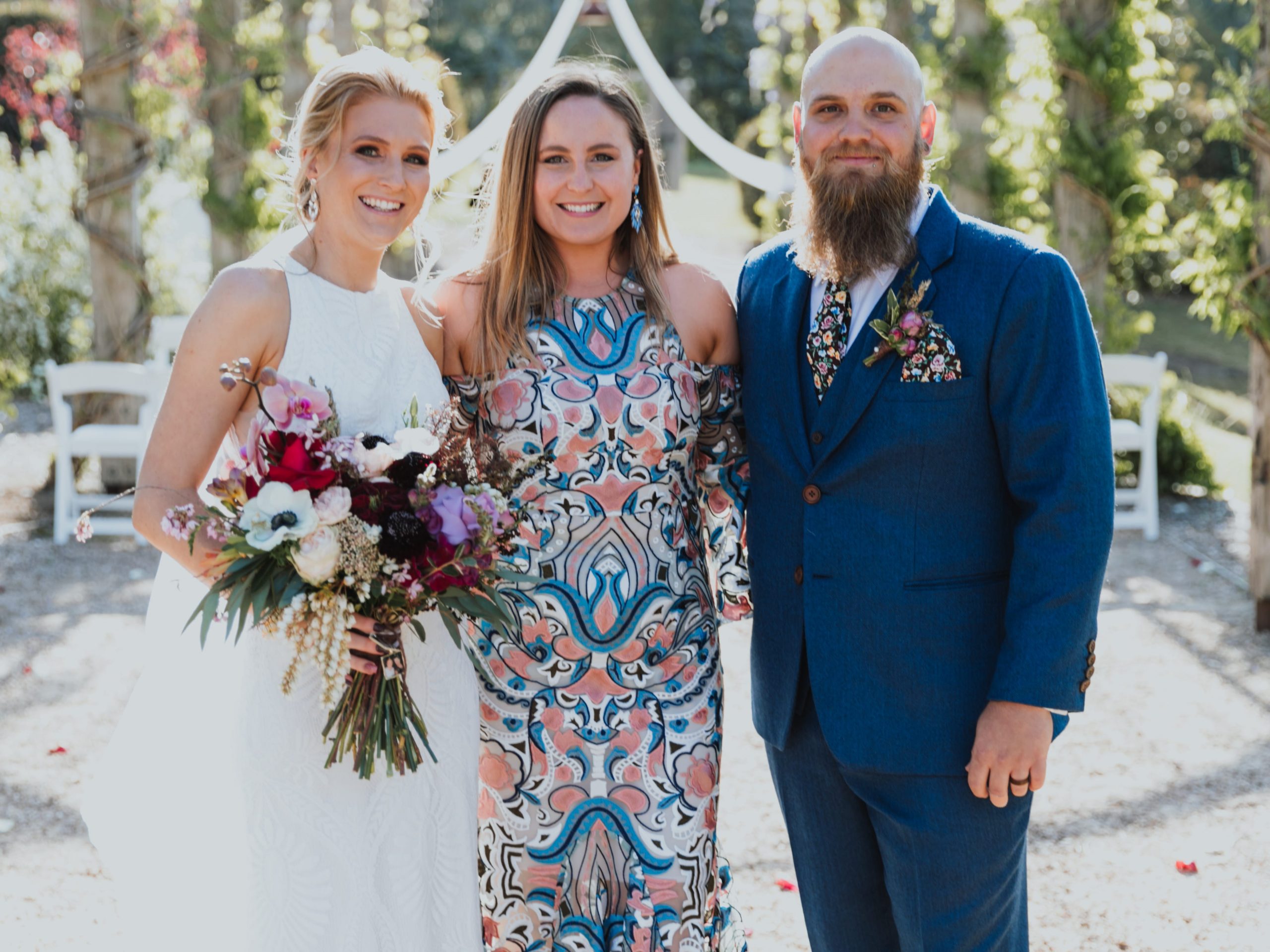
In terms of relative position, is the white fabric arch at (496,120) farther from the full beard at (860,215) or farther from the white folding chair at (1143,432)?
the full beard at (860,215)

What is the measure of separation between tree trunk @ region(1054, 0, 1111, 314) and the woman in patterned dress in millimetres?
7313

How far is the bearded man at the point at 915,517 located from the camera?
2.62 meters

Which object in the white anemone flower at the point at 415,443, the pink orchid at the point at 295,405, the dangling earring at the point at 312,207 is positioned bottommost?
the white anemone flower at the point at 415,443

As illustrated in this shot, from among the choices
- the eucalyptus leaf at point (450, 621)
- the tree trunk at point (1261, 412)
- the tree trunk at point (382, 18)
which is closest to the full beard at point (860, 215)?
the eucalyptus leaf at point (450, 621)

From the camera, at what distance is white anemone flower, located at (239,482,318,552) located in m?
2.31

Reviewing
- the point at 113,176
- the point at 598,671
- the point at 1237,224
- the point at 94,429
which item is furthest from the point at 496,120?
the point at 598,671

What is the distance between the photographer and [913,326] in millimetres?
2689

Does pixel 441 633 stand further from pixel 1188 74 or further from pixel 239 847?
pixel 1188 74

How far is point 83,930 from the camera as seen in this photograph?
13.6 ft

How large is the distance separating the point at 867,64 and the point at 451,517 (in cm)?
136

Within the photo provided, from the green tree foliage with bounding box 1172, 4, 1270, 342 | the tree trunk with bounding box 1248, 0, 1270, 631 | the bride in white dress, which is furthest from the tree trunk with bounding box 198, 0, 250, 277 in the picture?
the bride in white dress

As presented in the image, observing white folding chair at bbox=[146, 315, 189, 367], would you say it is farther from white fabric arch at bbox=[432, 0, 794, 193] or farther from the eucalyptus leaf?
the eucalyptus leaf

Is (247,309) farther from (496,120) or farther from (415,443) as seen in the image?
(496,120)

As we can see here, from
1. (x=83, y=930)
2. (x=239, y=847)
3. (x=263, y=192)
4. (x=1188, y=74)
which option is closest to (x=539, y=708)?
(x=239, y=847)
